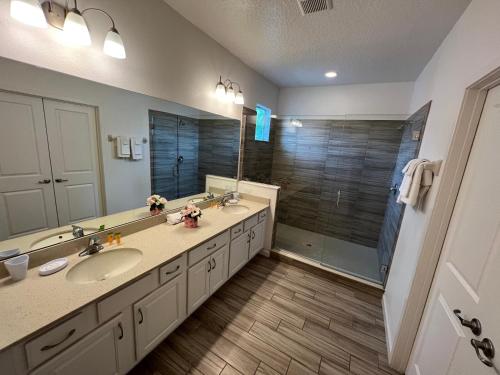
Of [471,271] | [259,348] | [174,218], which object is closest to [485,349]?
[471,271]

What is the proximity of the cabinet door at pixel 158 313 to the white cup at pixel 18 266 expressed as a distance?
595 millimetres

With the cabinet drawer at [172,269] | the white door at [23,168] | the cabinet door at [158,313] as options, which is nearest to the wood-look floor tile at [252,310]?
the cabinet door at [158,313]

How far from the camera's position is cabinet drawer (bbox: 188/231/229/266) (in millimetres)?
1600

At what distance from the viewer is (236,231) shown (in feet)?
7.14

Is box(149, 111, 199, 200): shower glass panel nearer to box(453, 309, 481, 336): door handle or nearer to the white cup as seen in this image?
the white cup

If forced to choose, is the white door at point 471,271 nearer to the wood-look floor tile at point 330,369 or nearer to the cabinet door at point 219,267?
the wood-look floor tile at point 330,369

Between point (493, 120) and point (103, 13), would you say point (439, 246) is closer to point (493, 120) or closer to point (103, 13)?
point (493, 120)

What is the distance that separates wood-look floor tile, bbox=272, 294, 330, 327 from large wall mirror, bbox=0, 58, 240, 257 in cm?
151

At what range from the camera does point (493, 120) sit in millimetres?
999

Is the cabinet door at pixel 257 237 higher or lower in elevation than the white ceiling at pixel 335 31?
lower

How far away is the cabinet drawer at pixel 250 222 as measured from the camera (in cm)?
234

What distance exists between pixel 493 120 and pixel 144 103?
2215 mm

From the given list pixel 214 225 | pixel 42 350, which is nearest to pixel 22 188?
pixel 42 350

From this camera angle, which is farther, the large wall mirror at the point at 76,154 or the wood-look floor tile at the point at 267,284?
the wood-look floor tile at the point at 267,284
